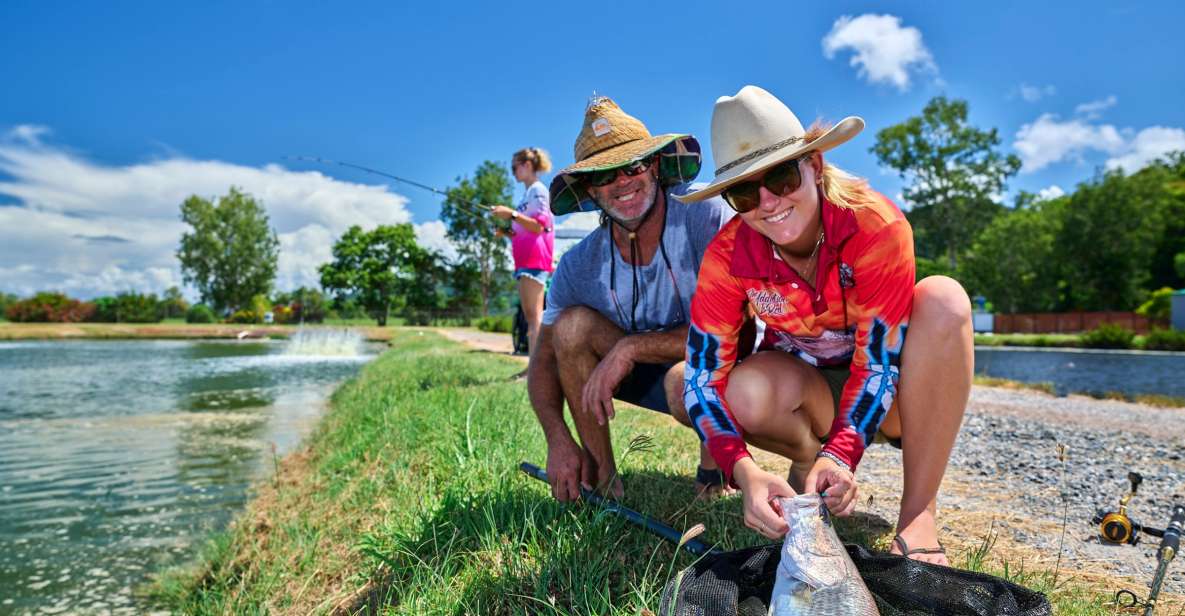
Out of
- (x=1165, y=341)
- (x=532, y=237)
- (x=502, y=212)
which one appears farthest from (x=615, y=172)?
(x=1165, y=341)

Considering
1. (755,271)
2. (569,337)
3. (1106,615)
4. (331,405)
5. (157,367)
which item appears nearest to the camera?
(1106,615)

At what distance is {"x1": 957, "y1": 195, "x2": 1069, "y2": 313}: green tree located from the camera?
136 ft

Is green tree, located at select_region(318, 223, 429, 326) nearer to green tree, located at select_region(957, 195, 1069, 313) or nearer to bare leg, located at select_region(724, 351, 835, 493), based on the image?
green tree, located at select_region(957, 195, 1069, 313)

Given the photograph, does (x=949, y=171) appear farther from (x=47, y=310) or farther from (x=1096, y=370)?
(x=47, y=310)

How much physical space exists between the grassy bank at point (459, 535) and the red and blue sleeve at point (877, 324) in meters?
0.59

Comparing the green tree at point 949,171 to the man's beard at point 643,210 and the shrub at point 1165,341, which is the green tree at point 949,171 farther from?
the man's beard at point 643,210

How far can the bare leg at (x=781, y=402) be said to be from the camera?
83.6 inches

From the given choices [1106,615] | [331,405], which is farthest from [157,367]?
[1106,615]

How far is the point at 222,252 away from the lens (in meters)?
65.1

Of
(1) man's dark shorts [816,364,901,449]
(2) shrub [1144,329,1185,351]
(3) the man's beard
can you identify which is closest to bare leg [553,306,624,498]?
(3) the man's beard

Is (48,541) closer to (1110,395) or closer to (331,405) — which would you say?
(331,405)

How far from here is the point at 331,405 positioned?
10.1 m

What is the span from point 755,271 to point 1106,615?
1292 mm

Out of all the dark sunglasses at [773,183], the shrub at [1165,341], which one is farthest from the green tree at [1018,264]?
the dark sunglasses at [773,183]
